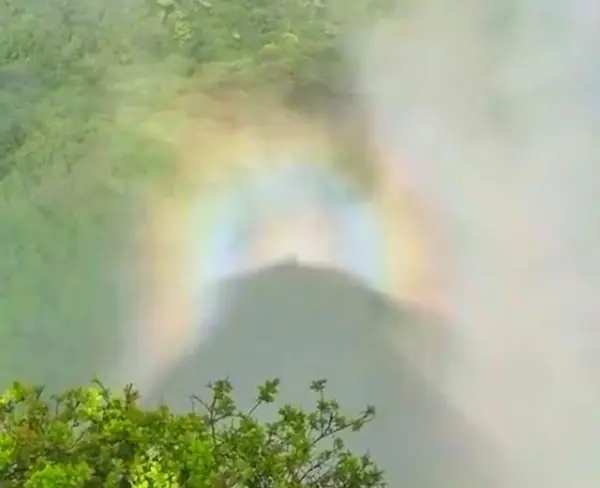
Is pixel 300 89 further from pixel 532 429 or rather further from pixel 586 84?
pixel 532 429

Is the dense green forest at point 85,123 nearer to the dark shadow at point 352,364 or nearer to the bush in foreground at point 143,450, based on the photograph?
the dark shadow at point 352,364

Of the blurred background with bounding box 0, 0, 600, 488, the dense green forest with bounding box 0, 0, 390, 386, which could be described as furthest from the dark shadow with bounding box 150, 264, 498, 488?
the dense green forest with bounding box 0, 0, 390, 386

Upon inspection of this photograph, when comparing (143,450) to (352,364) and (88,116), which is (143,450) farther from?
(88,116)

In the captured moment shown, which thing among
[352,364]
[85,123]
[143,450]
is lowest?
[143,450]

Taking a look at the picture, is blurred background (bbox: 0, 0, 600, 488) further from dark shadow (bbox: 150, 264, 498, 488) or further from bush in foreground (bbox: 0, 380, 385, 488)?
bush in foreground (bbox: 0, 380, 385, 488)

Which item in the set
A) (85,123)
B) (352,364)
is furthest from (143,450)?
(85,123)

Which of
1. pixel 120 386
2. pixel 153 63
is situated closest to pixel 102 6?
pixel 153 63
